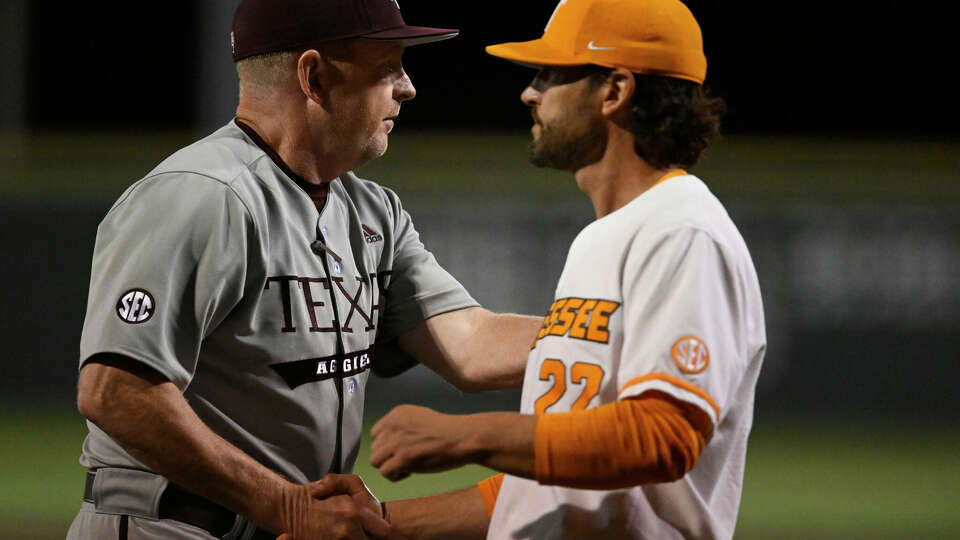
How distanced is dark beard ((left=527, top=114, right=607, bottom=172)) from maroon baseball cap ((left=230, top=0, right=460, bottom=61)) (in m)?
0.66

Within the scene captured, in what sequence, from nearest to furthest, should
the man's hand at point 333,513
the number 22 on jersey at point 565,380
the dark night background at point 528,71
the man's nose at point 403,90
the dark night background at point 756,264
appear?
the number 22 on jersey at point 565,380 → the man's hand at point 333,513 → the man's nose at point 403,90 → the dark night background at point 756,264 → the dark night background at point 528,71

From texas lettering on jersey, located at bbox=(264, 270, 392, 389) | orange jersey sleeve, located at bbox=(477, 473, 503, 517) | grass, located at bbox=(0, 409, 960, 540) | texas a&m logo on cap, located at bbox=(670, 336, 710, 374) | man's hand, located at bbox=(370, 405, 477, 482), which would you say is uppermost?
texas a&m logo on cap, located at bbox=(670, 336, 710, 374)

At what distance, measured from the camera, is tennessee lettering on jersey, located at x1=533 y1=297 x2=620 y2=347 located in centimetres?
220

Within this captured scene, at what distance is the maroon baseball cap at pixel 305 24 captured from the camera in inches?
116

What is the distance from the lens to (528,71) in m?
12.7

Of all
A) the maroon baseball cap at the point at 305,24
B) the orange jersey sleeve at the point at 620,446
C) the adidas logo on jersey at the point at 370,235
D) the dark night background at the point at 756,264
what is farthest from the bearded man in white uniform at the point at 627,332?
the dark night background at the point at 756,264

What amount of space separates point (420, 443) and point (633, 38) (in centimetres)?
90

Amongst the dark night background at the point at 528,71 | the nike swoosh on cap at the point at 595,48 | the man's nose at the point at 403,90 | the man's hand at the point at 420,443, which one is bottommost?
the dark night background at the point at 528,71

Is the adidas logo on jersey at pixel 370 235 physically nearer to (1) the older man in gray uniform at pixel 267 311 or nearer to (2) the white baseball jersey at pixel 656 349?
(1) the older man in gray uniform at pixel 267 311

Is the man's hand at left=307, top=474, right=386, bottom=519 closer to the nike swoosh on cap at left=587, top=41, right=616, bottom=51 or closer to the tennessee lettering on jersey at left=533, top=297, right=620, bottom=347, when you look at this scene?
the tennessee lettering on jersey at left=533, top=297, right=620, bottom=347

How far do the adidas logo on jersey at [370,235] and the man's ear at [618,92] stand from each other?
0.97m

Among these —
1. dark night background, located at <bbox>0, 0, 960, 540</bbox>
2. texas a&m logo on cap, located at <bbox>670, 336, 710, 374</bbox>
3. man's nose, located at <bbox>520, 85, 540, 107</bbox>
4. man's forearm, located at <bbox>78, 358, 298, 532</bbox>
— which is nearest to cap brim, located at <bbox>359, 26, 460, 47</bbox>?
man's nose, located at <bbox>520, 85, 540, 107</bbox>

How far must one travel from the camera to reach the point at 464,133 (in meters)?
11.7

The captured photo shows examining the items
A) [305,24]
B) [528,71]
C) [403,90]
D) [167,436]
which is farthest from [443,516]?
[528,71]
